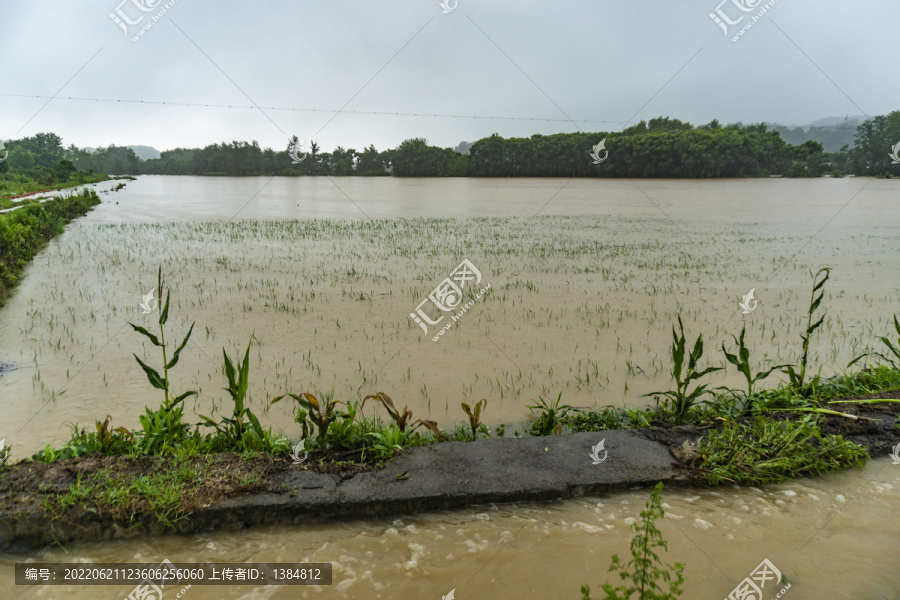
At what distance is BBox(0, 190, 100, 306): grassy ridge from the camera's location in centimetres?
784

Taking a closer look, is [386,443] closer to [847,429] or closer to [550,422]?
[550,422]

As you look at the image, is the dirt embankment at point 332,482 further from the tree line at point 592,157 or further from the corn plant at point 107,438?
the tree line at point 592,157

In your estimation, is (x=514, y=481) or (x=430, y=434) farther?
(x=430, y=434)

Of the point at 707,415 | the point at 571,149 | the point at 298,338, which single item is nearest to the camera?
the point at 707,415

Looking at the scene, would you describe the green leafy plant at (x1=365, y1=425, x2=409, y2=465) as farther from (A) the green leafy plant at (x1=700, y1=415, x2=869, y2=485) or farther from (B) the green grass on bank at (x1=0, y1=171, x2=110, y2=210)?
(B) the green grass on bank at (x1=0, y1=171, x2=110, y2=210)

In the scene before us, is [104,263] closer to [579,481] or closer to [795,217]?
[579,481]

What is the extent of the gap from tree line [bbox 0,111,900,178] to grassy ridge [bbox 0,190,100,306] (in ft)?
79.4

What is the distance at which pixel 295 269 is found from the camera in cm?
915

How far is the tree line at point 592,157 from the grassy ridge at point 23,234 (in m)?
24.2

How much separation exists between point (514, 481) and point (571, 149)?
168 feet

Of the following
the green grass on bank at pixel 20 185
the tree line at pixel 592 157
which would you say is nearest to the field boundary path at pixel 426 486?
the green grass on bank at pixel 20 185

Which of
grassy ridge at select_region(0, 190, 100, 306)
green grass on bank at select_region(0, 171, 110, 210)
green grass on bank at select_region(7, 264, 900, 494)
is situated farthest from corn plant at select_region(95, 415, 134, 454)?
green grass on bank at select_region(0, 171, 110, 210)

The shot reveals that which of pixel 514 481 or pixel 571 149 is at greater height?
pixel 571 149

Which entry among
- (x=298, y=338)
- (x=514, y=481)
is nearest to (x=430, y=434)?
(x=514, y=481)
